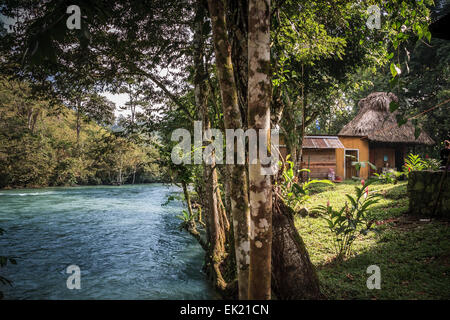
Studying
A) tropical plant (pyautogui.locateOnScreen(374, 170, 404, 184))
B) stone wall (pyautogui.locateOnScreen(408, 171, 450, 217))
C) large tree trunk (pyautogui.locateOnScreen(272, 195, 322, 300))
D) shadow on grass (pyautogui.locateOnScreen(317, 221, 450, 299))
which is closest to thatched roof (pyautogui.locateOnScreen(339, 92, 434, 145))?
tropical plant (pyautogui.locateOnScreen(374, 170, 404, 184))

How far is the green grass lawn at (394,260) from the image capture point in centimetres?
309

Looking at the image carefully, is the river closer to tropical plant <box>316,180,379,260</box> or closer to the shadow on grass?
the shadow on grass

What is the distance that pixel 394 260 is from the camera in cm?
388

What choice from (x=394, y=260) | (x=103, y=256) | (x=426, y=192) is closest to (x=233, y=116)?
(x=394, y=260)

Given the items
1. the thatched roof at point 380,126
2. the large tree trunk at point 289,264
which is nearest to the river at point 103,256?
the large tree trunk at point 289,264

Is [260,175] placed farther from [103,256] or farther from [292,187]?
[103,256]

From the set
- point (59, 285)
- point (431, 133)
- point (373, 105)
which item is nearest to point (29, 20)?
point (59, 285)

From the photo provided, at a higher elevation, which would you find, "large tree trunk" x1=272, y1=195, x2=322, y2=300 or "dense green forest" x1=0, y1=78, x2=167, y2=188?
"dense green forest" x1=0, y1=78, x2=167, y2=188

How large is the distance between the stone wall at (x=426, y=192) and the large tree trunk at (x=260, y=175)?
5320 mm

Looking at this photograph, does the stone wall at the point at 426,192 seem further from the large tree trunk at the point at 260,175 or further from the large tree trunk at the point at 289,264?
the large tree trunk at the point at 260,175

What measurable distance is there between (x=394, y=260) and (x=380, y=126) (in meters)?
13.9

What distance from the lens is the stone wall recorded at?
5.06 meters

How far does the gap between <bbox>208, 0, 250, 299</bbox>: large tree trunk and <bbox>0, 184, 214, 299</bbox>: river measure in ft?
6.86
